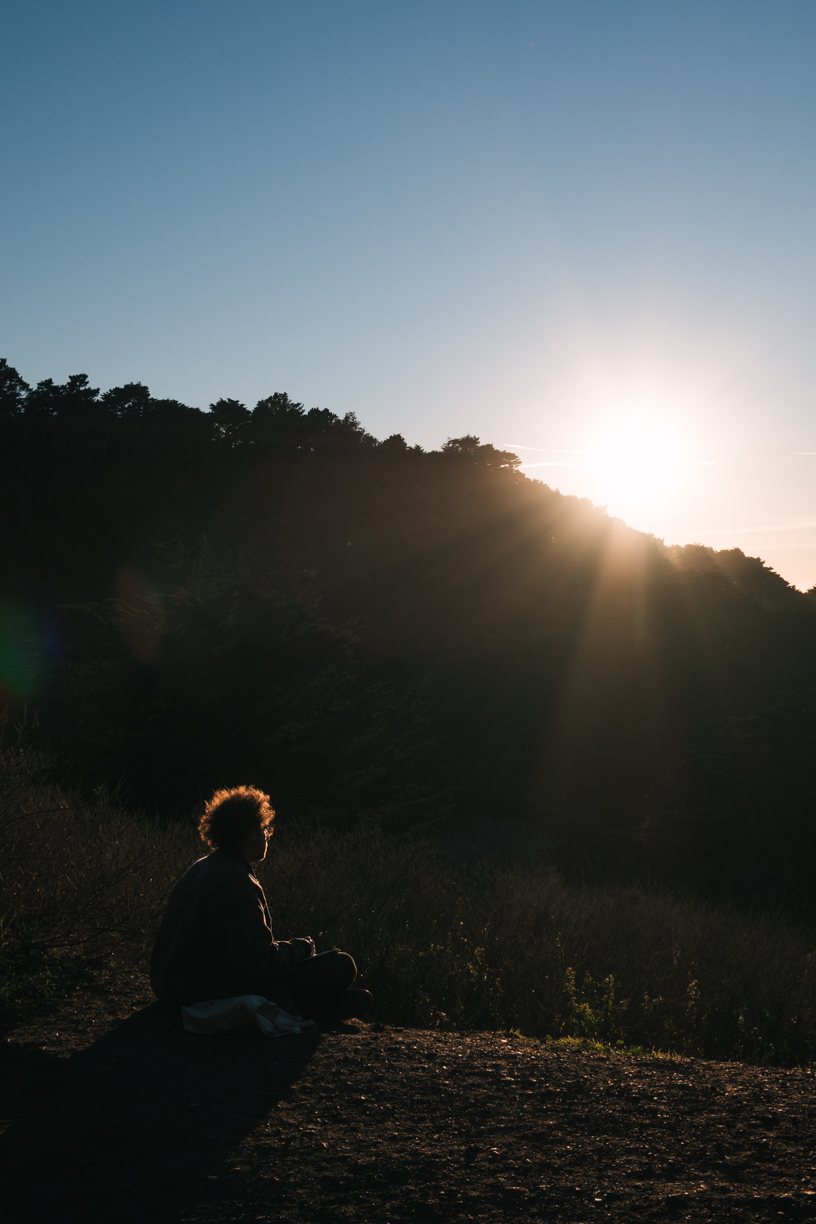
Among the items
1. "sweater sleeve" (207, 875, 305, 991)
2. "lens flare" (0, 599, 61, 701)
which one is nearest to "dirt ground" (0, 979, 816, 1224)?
"sweater sleeve" (207, 875, 305, 991)

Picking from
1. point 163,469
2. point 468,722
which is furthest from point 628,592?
point 163,469

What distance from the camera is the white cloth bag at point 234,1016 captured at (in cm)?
440

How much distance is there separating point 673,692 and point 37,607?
95.4 ft

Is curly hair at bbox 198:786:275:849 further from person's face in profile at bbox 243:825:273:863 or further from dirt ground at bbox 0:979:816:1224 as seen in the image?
dirt ground at bbox 0:979:816:1224

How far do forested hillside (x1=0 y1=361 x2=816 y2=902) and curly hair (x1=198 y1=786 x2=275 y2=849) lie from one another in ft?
44.2

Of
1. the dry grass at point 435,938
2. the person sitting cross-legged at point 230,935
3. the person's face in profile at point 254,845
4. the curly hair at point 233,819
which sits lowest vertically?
the dry grass at point 435,938

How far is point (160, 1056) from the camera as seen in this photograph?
426 cm

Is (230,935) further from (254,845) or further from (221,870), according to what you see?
(254,845)

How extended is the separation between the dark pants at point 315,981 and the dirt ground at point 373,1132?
0.18 meters

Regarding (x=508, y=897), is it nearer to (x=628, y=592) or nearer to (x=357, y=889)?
(x=357, y=889)

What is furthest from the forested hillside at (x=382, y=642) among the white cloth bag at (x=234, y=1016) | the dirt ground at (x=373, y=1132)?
the dirt ground at (x=373, y=1132)

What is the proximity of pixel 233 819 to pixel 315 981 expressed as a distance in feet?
3.43

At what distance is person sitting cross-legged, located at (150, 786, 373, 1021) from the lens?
4312 mm

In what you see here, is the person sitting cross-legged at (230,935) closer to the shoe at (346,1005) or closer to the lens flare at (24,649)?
the shoe at (346,1005)
